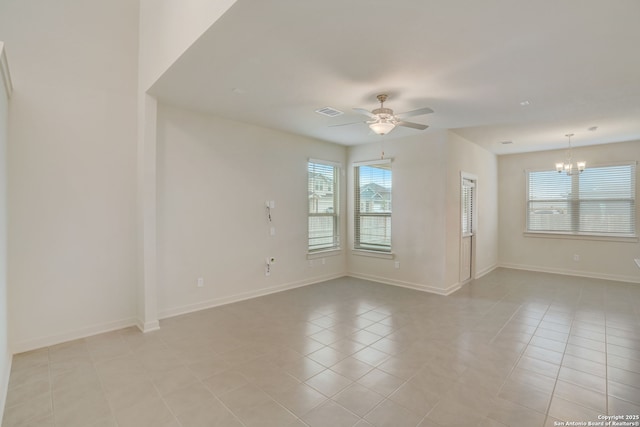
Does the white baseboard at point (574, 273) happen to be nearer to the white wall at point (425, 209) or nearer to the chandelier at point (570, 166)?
the chandelier at point (570, 166)

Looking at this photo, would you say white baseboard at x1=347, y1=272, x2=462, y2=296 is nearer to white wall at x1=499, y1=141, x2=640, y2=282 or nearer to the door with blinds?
the door with blinds

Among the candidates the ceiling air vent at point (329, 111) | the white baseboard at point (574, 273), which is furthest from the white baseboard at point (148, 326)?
the white baseboard at point (574, 273)

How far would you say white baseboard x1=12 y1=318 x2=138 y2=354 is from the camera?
3.06 metres

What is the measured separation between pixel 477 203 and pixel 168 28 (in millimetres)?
5970

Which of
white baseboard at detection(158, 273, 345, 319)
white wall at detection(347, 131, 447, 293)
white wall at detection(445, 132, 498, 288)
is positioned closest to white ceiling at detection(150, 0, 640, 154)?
white wall at detection(347, 131, 447, 293)

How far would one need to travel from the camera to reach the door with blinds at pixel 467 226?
5.77 meters

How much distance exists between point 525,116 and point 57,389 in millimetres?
5959

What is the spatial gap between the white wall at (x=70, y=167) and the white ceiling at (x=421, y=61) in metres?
0.74

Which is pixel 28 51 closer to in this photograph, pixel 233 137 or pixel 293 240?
pixel 233 137

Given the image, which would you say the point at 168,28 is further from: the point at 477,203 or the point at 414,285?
the point at 477,203

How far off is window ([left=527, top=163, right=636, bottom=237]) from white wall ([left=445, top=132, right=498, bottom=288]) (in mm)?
833

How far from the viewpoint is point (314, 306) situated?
4484mm

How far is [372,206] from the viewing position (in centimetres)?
617

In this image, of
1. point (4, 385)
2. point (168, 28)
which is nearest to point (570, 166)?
point (168, 28)
